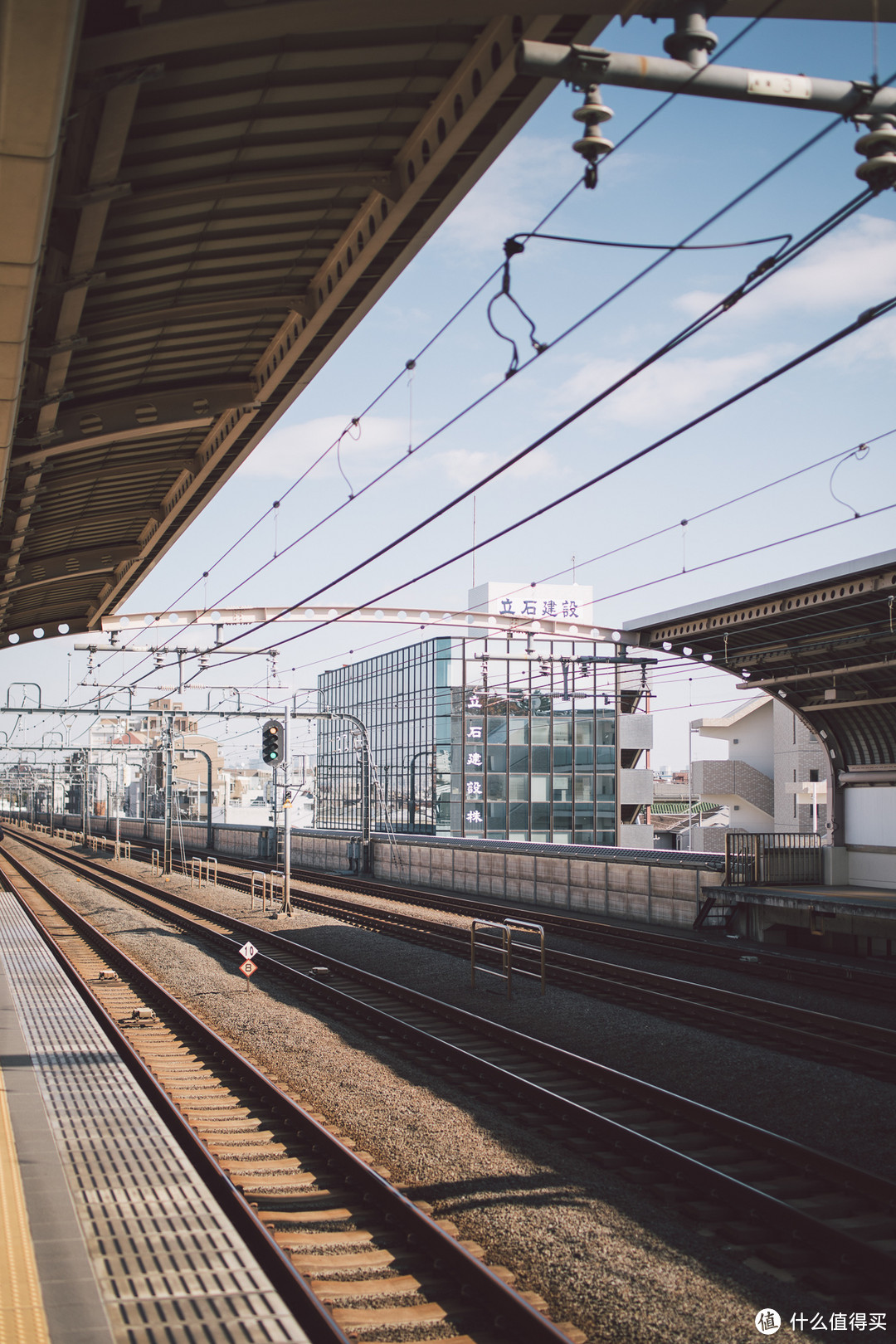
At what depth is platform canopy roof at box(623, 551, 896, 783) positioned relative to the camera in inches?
794

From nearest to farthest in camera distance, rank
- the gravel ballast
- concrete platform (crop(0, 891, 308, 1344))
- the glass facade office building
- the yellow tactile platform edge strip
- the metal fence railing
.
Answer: the yellow tactile platform edge strip < concrete platform (crop(0, 891, 308, 1344)) < the gravel ballast < the metal fence railing < the glass facade office building

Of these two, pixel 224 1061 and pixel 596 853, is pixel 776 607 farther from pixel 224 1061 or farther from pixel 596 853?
pixel 224 1061

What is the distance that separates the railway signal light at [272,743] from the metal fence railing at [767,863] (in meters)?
11.5

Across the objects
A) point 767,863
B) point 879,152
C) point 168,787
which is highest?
point 879,152

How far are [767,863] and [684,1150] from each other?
16.3m

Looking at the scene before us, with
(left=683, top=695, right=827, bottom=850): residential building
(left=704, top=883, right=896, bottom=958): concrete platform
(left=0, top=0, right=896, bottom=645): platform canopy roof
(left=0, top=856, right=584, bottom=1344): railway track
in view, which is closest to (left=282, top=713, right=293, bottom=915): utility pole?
(left=704, top=883, right=896, bottom=958): concrete platform

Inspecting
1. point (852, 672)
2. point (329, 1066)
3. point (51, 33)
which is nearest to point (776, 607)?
point (852, 672)

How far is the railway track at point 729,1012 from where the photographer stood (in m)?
12.8

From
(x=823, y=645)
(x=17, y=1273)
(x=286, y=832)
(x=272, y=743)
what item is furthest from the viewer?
(x=272, y=743)

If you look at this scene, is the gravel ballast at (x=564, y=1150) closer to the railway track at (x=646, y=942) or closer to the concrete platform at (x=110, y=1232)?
the concrete platform at (x=110, y=1232)

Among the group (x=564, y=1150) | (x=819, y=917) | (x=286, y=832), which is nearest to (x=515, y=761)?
(x=286, y=832)

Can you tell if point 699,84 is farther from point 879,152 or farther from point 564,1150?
point 564,1150

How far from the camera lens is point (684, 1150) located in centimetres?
939

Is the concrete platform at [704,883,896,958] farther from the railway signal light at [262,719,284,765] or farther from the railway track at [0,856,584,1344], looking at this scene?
the railway track at [0,856,584,1344]
